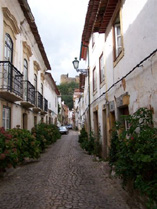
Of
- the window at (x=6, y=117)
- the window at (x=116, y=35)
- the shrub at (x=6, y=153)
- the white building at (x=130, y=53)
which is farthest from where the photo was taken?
the window at (x=6, y=117)

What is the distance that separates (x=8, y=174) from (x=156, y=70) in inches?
198

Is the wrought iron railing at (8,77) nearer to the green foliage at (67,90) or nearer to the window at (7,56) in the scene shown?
the window at (7,56)

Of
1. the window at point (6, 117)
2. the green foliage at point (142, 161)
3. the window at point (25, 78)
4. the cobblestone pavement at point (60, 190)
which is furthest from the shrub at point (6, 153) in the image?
the window at point (25, 78)

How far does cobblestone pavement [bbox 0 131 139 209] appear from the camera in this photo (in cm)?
367

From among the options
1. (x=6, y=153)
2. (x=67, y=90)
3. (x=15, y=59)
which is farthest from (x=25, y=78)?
(x=67, y=90)

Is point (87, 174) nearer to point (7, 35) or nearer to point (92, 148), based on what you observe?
point (92, 148)

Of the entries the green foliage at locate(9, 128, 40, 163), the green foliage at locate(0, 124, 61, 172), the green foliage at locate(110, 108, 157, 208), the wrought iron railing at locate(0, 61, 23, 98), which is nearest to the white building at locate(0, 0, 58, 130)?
the wrought iron railing at locate(0, 61, 23, 98)

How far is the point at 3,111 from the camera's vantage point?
7617 mm

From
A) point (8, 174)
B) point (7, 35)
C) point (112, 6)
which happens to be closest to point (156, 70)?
point (112, 6)

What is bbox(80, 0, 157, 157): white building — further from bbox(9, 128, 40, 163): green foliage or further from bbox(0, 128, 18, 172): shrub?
bbox(0, 128, 18, 172): shrub

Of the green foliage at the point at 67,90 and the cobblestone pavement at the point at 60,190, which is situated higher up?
the green foliage at the point at 67,90

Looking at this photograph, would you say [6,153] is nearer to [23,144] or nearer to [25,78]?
[23,144]

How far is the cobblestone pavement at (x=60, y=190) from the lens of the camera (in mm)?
3666

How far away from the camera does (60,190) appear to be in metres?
4.43
